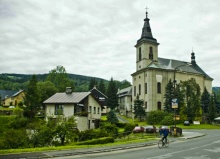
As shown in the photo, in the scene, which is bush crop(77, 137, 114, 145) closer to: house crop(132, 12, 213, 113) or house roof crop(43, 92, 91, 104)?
house roof crop(43, 92, 91, 104)

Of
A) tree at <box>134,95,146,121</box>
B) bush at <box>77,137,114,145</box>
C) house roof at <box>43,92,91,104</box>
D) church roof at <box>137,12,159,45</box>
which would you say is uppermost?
church roof at <box>137,12,159,45</box>

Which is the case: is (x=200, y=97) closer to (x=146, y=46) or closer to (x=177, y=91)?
(x=177, y=91)

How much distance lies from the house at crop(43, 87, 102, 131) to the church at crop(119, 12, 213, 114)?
24202mm

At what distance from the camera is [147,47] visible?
7588 cm

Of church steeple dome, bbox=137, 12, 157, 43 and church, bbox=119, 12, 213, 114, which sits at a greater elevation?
church steeple dome, bbox=137, 12, 157, 43

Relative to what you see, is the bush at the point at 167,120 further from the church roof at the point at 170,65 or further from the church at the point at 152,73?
the church roof at the point at 170,65

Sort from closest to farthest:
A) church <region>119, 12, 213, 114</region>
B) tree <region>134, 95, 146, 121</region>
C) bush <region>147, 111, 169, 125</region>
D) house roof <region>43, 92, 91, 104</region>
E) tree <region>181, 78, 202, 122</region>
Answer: house roof <region>43, 92, 91, 104</region> < bush <region>147, 111, 169, 125</region> < tree <region>181, 78, 202, 122</region> < tree <region>134, 95, 146, 121</region> < church <region>119, 12, 213, 114</region>

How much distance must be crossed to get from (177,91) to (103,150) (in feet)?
169

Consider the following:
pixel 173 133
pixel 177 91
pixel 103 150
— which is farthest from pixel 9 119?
pixel 177 91

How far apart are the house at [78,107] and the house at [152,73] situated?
2422cm

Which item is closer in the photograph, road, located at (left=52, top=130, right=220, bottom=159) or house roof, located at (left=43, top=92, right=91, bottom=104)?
road, located at (left=52, top=130, right=220, bottom=159)

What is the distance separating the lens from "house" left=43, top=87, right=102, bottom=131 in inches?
1817

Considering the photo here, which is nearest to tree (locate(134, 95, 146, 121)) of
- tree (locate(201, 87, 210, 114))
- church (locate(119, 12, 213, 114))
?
church (locate(119, 12, 213, 114))

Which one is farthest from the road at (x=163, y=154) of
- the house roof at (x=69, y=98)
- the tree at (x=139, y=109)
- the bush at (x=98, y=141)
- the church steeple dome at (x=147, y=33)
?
the church steeple dome at (x=147, y=33)
